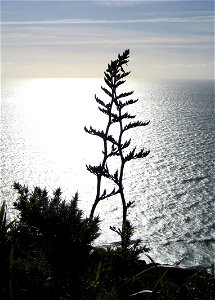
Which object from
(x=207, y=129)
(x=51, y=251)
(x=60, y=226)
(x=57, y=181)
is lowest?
(x=51, y=251)

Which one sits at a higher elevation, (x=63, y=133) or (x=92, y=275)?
(x=63, y=133)

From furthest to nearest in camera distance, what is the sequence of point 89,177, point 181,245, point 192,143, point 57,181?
point 192,143
point 89,177
point 57,181
point 181,245

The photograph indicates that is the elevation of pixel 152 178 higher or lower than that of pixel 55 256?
higher

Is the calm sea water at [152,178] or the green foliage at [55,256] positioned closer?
the green foliage at [55,256]

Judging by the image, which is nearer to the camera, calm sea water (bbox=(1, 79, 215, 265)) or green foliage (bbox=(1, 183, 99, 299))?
green foliage (bbox=(1, 183, 99, 299))

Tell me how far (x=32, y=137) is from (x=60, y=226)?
329ft

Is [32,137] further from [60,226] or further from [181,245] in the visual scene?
[60,226]

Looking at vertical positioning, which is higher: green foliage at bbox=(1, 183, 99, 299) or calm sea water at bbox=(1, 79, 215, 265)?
calm sea water at bbox=(1, 79, 215, 265)

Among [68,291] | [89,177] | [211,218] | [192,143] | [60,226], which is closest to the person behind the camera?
[68,291]

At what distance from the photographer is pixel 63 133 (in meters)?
120

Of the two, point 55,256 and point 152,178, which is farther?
point 152,178

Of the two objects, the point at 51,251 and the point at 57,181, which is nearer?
the point at 51,251

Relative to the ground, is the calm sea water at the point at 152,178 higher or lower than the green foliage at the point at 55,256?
higher

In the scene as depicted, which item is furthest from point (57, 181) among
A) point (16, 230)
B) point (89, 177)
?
point (16, 230)
